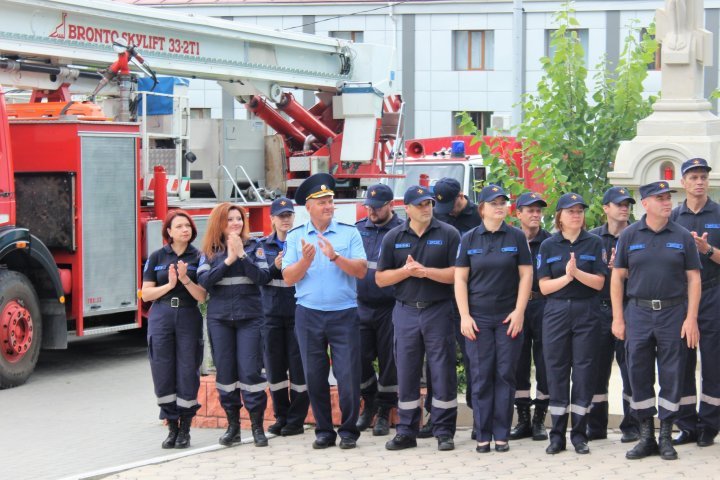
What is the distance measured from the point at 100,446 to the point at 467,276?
3.00m

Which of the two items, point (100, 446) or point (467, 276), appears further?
point (100, 446)

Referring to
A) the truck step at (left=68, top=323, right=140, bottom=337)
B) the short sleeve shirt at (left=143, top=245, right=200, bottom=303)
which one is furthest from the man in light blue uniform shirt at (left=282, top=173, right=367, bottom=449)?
the truck step at (left=68, top=323, right=140, bottom=337)

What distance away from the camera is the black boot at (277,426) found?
967 cm

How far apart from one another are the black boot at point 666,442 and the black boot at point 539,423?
959 mm

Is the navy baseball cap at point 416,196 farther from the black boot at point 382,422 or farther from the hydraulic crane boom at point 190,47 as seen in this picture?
the hydraulic crane boom at point 190,47

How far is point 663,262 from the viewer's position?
842 cm

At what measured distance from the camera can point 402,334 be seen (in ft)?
29.5

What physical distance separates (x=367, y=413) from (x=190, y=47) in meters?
7.79

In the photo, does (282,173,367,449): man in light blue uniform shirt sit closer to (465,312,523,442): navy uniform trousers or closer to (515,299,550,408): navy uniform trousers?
(465,312,523,442): navy uniform trousers

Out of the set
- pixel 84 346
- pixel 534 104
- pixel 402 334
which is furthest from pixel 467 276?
pixel 84 346

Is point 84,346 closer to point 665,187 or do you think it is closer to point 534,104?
point 534,104

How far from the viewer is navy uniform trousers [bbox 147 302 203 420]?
30.4 feet

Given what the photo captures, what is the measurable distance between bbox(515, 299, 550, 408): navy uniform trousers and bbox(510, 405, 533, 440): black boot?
0.03 m

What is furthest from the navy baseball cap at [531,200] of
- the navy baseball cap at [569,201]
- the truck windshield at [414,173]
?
the truck windshield at [414,173]
